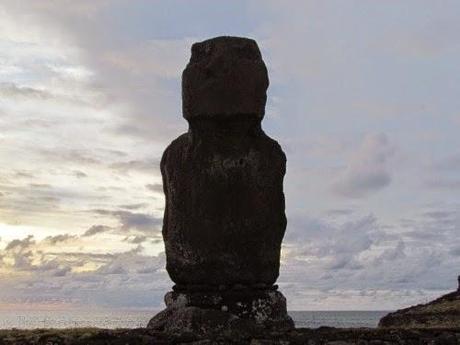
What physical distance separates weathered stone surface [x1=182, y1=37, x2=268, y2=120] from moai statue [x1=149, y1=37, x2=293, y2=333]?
1 cm

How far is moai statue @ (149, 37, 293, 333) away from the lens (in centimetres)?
1040

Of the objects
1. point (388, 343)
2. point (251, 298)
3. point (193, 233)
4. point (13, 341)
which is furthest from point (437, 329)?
point (13, 341)

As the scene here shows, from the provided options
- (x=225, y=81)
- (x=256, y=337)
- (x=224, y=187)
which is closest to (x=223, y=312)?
(x=256, y=337)

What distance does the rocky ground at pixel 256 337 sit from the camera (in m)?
9.27

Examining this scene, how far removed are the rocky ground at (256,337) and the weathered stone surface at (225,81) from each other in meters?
3.02

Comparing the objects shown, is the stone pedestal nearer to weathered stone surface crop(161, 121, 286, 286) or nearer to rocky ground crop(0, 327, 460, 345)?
weathered stone surface crop(161, 121, 286, 286)

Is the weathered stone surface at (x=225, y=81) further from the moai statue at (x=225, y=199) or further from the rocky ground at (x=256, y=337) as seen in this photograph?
the rocky ground at (x=256, y=337)

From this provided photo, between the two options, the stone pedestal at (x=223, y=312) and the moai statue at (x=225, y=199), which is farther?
the moai statue at (x=225, y=199)

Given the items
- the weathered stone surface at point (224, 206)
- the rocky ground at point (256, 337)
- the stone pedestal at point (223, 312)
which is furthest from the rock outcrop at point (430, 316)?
the weathered stone surface at point (224, 206)

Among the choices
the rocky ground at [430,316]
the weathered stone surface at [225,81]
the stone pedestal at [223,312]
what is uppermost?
the weathered stone surface at [225,81]

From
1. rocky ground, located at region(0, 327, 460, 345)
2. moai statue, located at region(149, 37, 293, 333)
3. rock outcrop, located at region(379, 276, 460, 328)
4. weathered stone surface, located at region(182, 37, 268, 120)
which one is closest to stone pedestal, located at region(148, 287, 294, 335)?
moai statue, located at region(149, 37, 293, 333)

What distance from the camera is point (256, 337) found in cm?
946

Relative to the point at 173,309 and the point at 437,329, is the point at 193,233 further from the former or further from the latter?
the point at 437,329

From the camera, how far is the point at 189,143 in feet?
35.4
